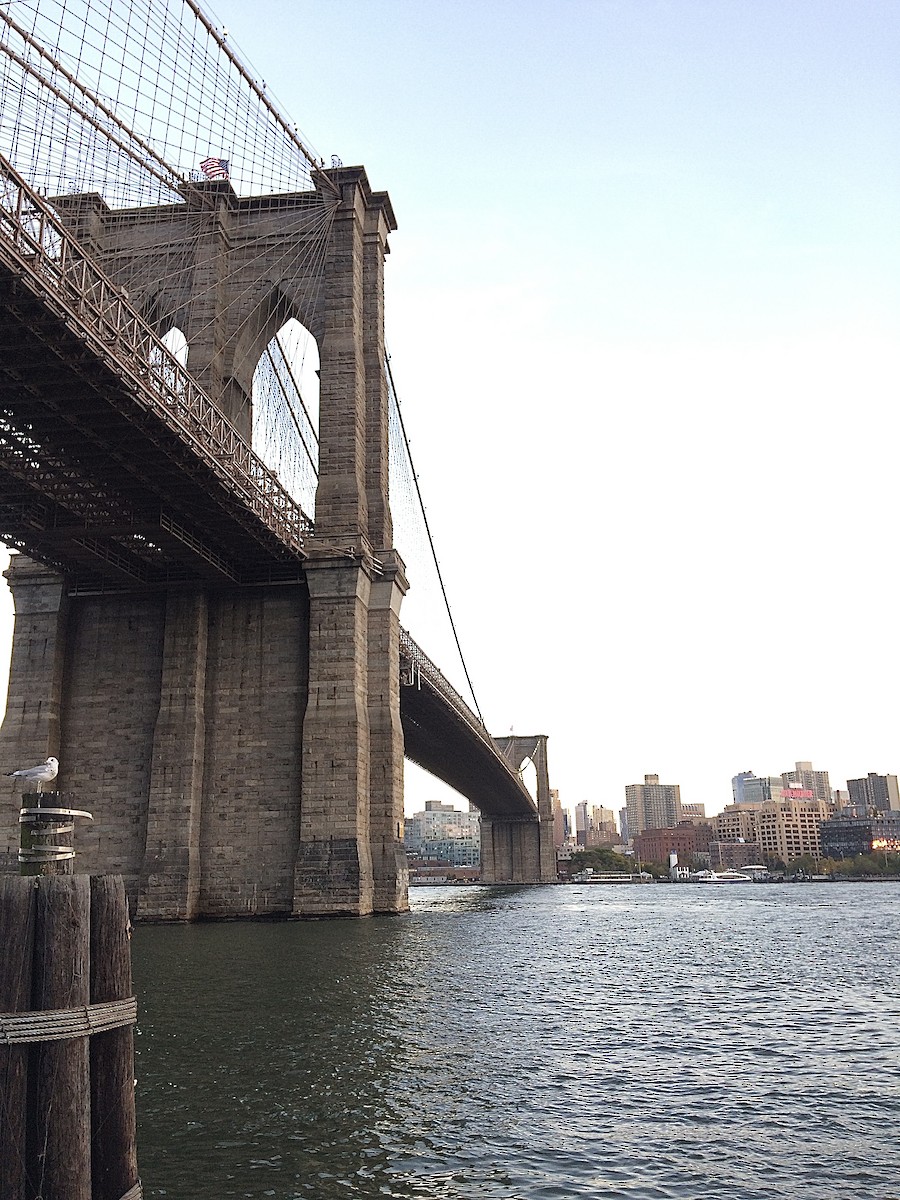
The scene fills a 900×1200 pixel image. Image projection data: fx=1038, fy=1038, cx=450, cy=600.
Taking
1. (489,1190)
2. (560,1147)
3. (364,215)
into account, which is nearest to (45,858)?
(489,1190)

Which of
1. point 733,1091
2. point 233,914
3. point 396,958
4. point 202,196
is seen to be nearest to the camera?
point 733,1091

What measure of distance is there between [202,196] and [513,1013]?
38.9 metres

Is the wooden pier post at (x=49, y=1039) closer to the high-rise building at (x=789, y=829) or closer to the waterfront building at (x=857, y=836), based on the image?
the waterfront building at (x=857, y=836)

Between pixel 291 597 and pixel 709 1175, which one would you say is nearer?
pixel 709 1175

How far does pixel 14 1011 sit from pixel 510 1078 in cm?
788

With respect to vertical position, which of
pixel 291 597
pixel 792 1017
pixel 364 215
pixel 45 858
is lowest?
pixel 792 1017

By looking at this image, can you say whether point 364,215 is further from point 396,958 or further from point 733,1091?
point 733,1091

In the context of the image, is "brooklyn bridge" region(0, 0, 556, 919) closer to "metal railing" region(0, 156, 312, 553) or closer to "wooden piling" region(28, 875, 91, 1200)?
"metal railing" region(0, 156, 312, 553)

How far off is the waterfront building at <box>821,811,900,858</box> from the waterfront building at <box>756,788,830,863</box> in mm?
16622

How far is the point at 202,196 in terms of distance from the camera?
4453 centimetres

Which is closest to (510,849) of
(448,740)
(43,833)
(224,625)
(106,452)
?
(448,740)

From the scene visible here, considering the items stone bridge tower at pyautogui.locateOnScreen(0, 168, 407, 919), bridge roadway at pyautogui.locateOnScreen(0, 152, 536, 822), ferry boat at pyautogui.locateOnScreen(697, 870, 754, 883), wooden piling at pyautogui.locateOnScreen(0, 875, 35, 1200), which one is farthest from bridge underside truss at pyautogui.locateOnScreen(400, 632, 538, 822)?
ferry boat at pyautogui.locateOnScreen(697, 870, 754, 883)

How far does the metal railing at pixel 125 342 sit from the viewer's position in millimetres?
21984

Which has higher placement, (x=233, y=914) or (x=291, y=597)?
(x=291, y=597)
